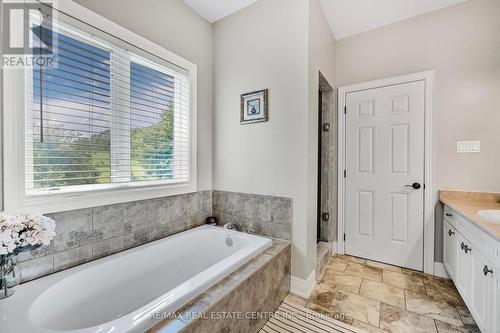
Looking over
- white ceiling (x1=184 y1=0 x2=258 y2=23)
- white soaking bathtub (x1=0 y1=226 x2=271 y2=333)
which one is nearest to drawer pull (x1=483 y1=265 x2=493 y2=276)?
white soaking bathtub (x1=0 y1=226 x2=271 y2=333)

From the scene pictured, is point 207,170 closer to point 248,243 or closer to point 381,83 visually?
point 248,243

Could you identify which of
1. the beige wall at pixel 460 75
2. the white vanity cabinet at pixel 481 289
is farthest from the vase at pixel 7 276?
the beige wall at pixel 460 75

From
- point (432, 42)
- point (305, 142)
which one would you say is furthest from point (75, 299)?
point (432, 42)

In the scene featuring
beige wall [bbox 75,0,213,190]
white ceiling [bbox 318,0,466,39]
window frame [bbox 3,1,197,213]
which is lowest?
window frame [bbox 3,1,197,213]

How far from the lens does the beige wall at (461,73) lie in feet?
6.69

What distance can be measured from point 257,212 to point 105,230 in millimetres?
1295

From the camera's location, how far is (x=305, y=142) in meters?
1.94

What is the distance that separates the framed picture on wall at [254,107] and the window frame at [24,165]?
0.85 meters

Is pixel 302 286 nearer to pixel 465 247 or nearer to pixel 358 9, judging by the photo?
pixel 465 247

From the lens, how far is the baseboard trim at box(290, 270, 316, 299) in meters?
1.95

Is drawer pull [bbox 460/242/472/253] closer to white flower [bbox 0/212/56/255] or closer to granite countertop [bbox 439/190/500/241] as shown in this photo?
granite countertop [bbox 439/190/500/241]

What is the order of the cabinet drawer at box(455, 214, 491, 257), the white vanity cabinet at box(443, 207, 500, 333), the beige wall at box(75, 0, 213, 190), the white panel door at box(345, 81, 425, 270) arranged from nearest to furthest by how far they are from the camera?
the white vanity cabinet at box(443, 207, 500, 333), the cabinet drawer at box(455, 214, 491, 257), the beige wall at box(75, 0, 213, 190), the white panel door at box(345, 81, 425, 270)

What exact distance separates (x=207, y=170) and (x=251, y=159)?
58 cm

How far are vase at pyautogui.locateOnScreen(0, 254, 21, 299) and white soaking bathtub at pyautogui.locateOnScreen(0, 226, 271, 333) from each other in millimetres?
50
